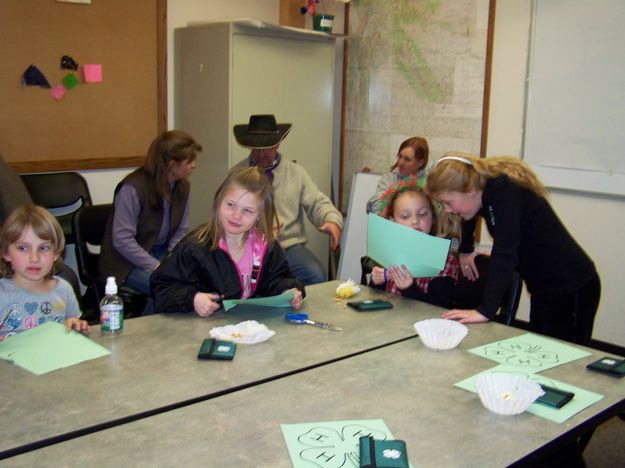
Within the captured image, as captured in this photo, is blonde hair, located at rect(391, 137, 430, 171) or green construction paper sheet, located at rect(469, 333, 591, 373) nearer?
green construction paper sheet, located at rect(469, 333, 591, 373)

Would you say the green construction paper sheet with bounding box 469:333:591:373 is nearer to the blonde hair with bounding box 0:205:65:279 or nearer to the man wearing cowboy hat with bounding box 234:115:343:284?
the blonde hair with bounding box 0:205:65:279

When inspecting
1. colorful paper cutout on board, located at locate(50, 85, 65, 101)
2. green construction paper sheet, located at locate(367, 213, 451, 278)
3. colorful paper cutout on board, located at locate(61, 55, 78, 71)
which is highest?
colorful paper cutout on board, located at locate(61, 55, 78, 71)

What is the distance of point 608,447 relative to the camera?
2961 mm

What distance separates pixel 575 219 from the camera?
4051 millimetres

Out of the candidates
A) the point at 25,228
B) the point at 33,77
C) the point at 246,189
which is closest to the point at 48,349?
the point at 25,228

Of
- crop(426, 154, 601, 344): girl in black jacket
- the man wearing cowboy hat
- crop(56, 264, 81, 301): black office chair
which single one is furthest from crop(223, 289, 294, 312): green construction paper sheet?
the man wearing cowboy hat

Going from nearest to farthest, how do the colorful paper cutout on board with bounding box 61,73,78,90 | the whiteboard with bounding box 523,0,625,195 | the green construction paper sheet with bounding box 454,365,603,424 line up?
the green construction paper sheet with bounding box 454,365,603,424
the whiteboard with bounding box 523,0,625,195
the colorful paper cutout on board with bounding box 61,73,78,90

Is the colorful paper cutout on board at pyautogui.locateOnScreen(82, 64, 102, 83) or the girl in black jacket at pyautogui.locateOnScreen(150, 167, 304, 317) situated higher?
the colorful paper cutout on board at pyautogui.locateOnScreen(82, 64, 102, 83)

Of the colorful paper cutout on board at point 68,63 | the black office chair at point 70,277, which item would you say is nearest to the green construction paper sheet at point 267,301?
the black office chair at point 70,277

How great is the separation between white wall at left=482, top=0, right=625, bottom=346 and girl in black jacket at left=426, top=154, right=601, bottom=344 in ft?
4.54

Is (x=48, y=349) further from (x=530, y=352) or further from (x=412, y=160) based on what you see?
(x=412, y=160)

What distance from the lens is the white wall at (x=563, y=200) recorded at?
391 centimetres

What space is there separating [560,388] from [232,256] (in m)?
1.14

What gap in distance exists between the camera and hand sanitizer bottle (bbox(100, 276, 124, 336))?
199cm
